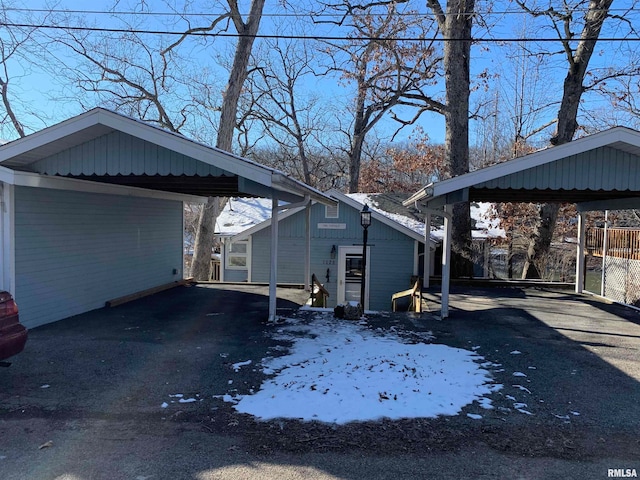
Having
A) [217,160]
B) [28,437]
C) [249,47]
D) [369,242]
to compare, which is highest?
[249,47]

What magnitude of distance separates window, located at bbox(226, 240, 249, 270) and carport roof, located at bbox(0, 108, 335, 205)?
10.6 meters

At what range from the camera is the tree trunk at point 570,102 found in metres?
14.4

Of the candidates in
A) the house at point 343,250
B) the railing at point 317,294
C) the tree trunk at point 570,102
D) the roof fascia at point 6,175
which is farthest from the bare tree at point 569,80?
the roof fascia at point 6,175

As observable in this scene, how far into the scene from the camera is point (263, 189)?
25.9 ft

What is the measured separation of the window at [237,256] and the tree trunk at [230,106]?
0.83 meters

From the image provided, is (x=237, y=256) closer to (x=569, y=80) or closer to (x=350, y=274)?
(x=350, y=274)

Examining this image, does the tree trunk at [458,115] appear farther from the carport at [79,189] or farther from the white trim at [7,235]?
the white trim at [7,235]

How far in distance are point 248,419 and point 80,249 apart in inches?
241

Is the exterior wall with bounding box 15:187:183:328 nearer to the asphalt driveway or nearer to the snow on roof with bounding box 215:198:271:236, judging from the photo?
the asphalt driveway

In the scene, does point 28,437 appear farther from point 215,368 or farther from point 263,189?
point 263,189

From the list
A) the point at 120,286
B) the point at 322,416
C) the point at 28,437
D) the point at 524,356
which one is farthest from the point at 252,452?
the point at 120,286

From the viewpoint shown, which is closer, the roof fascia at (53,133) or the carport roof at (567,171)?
the roof fascia at (53,133)

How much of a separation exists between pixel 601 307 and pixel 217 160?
29.4 ft

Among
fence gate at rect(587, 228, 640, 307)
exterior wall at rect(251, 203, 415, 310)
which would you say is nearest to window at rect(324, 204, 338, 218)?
exterior wall at rect(251, 203, 415, 310)
